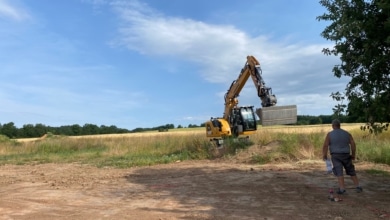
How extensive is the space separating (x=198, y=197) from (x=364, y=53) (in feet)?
16.7

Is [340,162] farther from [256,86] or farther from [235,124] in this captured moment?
[235,124]

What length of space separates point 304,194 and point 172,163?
10.8 metres

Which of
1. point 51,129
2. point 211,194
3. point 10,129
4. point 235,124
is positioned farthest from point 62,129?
point 211,194

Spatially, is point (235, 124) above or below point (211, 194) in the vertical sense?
above

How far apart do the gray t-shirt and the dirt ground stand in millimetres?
1090

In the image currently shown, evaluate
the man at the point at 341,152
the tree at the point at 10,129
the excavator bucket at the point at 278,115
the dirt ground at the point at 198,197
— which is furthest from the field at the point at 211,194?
the tree at the point at 10,129

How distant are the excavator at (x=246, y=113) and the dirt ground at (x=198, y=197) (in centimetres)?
491

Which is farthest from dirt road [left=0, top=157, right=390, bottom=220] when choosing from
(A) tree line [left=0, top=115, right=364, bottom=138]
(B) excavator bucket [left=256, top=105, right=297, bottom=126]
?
(A) tree line [left=0, top=115, right=364, bottom=138]

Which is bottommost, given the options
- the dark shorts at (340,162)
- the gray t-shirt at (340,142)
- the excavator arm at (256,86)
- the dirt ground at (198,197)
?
the dirt ground at (198,197)

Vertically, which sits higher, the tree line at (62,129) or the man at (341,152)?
the tree line at (62,129)

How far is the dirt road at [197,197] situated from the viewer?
26.8 ft

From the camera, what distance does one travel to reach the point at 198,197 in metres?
10.1

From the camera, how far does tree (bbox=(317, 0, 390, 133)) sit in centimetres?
857

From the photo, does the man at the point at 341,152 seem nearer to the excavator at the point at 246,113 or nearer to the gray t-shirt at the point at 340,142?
the gray t-shirt at the point at 340,142
